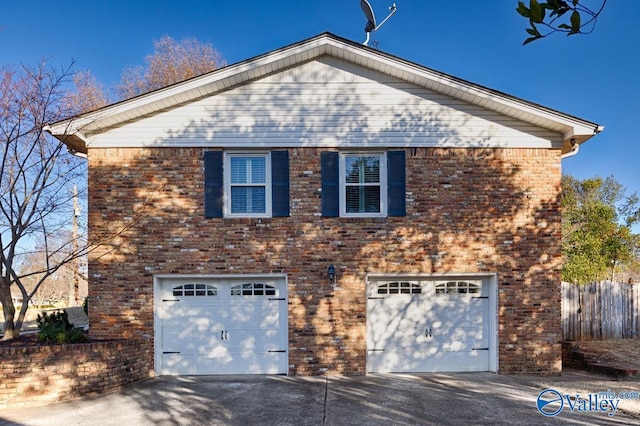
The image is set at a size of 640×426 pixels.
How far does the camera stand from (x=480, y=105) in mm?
8766

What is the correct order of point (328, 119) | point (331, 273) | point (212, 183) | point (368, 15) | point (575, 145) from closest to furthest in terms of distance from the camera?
point (331, 273)
point (212, 183)
point (328, 119)
point (575, 145)
point (368, 15)

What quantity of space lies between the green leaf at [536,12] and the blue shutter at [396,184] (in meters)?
6.29

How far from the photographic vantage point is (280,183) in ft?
28.2

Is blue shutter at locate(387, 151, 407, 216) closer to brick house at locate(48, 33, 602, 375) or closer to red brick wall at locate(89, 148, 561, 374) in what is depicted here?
brick house at locate(48, 33, 602, 375)

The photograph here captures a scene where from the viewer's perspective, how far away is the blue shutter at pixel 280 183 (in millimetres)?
8555

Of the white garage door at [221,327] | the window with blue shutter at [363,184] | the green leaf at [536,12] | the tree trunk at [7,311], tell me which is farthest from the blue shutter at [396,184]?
the tree trunk at [7,311]

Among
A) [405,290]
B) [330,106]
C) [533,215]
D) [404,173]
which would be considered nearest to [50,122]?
[330,106]

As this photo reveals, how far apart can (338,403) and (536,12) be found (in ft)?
20.4

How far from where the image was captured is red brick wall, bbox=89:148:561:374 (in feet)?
27.8

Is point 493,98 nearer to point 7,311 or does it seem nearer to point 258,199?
point 258,199

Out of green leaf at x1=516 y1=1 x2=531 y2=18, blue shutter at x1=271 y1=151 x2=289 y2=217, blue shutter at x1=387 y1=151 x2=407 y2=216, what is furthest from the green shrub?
green leaf at x1=516 y1=1 x2=531 y2=18

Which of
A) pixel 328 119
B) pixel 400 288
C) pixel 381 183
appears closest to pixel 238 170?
pixel 328 119

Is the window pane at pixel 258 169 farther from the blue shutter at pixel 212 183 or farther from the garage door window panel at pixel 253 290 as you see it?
the garage door window panel at pixel 253 290

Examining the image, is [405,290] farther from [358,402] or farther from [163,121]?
[163,121]
